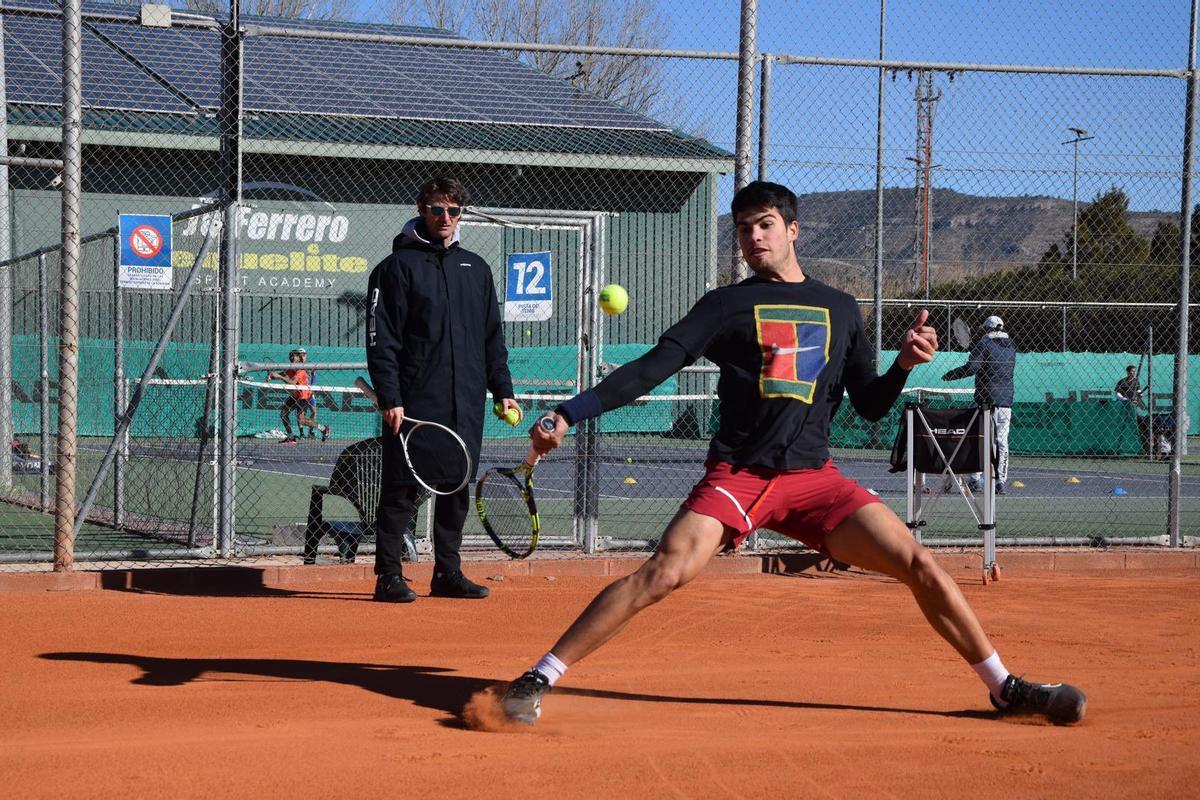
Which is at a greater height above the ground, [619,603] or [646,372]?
[646,372]

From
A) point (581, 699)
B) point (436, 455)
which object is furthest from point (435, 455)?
point (581, 699)

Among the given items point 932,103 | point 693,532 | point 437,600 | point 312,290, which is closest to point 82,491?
point 437,600

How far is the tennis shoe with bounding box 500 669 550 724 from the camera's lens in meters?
4.73

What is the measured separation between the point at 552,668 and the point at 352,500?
168 inches

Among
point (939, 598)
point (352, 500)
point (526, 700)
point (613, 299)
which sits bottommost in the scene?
point (526, 700)

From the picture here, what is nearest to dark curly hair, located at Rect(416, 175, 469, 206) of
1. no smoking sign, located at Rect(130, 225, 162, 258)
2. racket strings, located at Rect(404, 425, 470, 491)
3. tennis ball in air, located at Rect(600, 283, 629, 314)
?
racket strings, located at Rect(404, 425, 470, 491)

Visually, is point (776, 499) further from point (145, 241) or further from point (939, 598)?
point (145, 241)

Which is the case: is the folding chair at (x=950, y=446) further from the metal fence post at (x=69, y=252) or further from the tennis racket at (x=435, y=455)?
the metal fence post at (x=69, y=252)

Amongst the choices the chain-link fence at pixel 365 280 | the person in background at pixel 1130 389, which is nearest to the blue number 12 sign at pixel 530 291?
the chain-link fence at pixel 365 280

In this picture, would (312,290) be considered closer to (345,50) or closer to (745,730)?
(345,50)

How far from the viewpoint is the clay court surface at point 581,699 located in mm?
4191

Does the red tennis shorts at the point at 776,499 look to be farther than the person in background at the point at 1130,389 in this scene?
No

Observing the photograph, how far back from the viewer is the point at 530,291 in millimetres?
10203

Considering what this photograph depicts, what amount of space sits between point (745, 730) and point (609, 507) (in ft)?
28.6
